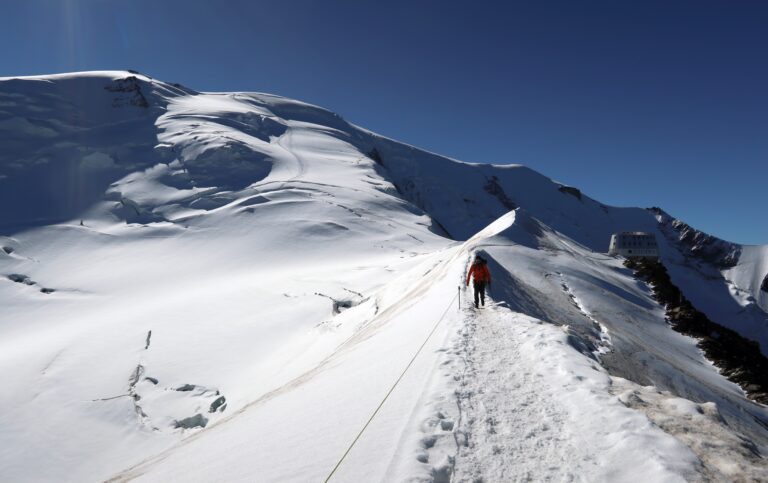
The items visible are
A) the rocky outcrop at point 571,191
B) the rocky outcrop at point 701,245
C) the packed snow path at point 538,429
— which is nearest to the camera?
the packed snow path at point 538,429

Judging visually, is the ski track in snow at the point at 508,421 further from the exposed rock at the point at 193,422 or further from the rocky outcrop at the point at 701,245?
the rocky outcrop at the point at 701,245

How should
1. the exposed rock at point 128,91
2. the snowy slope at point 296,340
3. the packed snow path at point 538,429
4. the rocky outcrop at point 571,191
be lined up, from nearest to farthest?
the packed snow path at point 538,429 → the snowy slope at point 296,340 → the exposed rock at point 128,91 → the rocky outcrop at point 571,191

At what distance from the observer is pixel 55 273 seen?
2931 cm

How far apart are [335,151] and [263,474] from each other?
73.0 meters

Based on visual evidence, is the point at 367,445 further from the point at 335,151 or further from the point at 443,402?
the point at 335,151

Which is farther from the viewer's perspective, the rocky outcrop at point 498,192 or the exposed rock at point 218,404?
the rocky outcrop at point 498,192

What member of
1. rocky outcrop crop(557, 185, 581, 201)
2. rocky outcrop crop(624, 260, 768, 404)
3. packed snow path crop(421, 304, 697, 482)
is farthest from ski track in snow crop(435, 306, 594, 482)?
rocky outcrop crop(557, 185, 581, 201)

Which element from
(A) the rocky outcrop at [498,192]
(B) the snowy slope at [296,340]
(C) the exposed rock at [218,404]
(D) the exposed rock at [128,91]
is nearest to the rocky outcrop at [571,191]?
(A) the rocky outcrop at [498,192]

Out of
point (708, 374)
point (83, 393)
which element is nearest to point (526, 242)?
point (708, 374)

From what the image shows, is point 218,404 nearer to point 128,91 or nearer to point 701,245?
point 128,91

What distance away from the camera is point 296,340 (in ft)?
57.9

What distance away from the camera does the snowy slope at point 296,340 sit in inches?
192

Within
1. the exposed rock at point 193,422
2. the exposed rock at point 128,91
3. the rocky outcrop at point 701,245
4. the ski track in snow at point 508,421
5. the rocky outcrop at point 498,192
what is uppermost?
the rocky outcrop at point 701,245

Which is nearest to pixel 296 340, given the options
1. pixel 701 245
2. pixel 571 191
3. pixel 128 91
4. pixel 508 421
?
pixel 508 421
